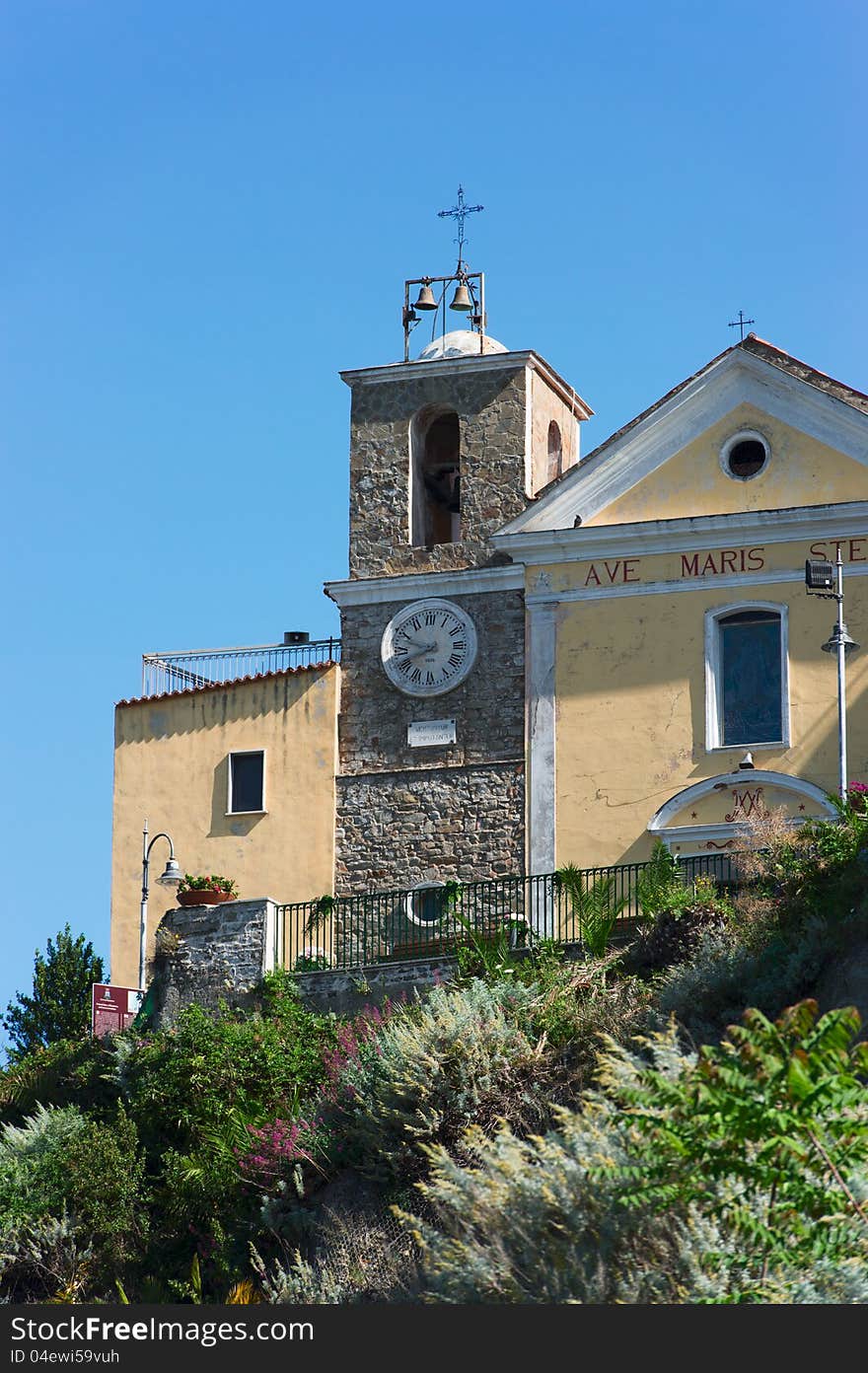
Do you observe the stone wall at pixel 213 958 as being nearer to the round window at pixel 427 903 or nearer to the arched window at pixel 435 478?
the round window at pixel 427 903

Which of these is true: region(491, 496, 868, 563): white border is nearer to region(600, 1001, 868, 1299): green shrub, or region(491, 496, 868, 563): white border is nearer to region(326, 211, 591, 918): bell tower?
region(326, 211, 591, 918): bell tower

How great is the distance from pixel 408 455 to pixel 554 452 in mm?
2323

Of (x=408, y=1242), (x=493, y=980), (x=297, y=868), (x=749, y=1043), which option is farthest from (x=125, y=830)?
(x=749, y=1043)

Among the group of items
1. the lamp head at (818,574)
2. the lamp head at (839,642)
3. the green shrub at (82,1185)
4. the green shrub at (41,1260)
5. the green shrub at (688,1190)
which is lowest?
the green shrub at (41,1260)

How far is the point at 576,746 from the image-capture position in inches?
Result: 1348

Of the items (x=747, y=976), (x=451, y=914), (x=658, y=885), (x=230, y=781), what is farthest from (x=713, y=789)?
(x=230, y=781)

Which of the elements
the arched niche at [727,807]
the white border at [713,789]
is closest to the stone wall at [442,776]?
the white border at [713,789]

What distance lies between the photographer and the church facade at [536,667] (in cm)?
3353

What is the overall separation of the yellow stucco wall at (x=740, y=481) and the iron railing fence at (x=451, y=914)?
16.3ft

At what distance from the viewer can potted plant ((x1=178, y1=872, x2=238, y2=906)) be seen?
111ft

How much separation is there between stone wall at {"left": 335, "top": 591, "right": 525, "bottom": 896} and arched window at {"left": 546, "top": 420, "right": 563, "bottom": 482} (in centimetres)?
285

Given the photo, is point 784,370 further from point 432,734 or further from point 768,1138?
point 768,1138

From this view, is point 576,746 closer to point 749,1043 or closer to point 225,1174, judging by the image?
point 225,1174

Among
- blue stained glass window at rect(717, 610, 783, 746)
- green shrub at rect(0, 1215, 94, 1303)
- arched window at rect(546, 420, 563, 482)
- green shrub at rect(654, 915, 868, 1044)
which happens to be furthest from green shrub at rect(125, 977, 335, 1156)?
arched window at rect(546, 420, 563, 482)
